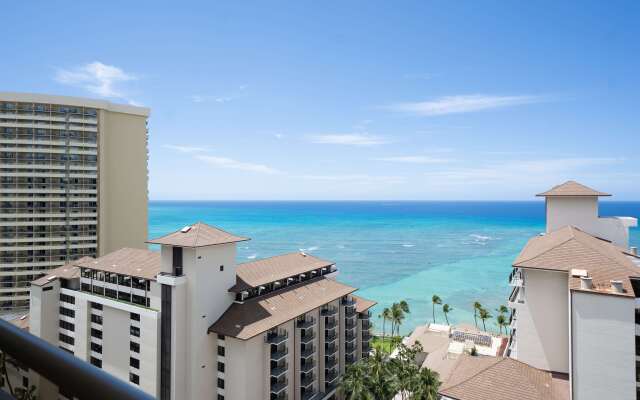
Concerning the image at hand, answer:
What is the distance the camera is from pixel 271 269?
41688 millimetres

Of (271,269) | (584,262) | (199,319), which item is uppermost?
(584,262)

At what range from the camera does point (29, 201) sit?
5900 cm

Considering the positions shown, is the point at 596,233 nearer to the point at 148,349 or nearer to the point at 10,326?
the point at 148,349

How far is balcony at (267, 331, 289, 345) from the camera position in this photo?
33844 millimetres

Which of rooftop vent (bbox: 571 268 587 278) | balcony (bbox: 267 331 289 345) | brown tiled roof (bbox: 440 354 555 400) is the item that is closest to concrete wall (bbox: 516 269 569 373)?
brown tiled roof (bbox: 440 354 555 400)

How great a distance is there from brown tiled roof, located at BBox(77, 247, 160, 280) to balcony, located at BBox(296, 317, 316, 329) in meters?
14.4

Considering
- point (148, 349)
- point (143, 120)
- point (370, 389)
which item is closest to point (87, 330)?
point (148, 349)

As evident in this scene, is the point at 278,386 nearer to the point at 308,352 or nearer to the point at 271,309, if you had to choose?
the point at 308,352

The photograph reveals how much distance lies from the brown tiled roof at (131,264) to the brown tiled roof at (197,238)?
130 inches

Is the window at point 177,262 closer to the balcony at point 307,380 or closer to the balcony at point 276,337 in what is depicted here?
the balcony at point 276,337

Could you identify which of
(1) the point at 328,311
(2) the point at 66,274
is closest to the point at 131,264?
(2) the point at 66,274

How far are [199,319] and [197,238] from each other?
700 centimetres

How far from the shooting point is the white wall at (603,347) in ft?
79.0

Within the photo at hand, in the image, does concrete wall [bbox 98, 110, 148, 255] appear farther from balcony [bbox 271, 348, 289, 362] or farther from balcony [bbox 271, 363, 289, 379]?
balcony [bbox 271, 363, 289, 379]
